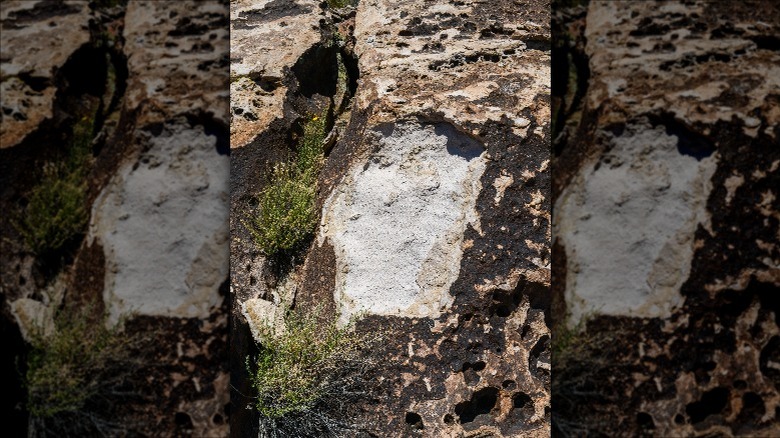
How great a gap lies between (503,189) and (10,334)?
222cm

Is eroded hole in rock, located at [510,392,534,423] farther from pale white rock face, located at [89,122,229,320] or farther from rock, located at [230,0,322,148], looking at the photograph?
pale white rock face, located at [89,122,229,320]

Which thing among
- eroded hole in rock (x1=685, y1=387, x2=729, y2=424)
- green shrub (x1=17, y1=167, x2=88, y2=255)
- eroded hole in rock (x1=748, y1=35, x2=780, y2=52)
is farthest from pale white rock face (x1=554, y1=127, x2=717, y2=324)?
green shrub (x1=17, y1=167, x2=88, y2=255)

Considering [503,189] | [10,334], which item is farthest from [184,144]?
[503,189]

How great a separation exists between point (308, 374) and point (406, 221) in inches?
19.3

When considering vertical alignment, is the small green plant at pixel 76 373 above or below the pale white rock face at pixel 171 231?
below

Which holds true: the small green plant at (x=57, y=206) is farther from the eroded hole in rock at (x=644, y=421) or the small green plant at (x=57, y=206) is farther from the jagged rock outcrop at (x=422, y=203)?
the eroded hole in rock at (x=644, y=421)

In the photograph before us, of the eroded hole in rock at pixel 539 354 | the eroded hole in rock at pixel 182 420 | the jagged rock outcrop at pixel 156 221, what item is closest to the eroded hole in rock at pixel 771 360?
the eroded hole in rock at pixel 539 354

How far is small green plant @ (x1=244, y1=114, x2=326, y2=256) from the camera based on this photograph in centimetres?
237

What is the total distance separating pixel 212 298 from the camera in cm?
329

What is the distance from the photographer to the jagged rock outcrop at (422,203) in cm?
221

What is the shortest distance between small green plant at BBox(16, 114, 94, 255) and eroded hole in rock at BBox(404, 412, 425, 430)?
191 cm

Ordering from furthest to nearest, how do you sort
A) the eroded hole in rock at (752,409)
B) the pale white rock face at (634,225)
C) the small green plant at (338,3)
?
the pale white rock face at (634,225)
the eroded hole in rock at (752,409)
the small green plant at (338,3)

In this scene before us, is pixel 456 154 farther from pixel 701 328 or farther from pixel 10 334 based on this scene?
pixel 10 334

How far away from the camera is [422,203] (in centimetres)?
231
